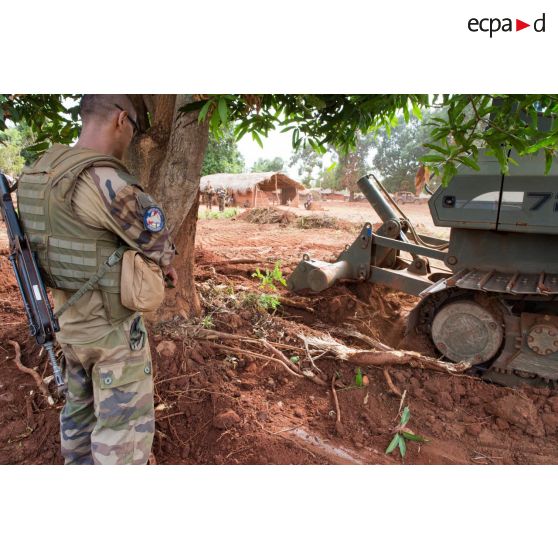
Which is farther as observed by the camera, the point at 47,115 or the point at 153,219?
the point at 47,115

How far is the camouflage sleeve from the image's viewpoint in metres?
1.98

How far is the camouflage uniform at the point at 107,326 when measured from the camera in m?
2.00

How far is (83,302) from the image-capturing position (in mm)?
2127

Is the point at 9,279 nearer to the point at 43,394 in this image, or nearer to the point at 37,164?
the point at 43,394

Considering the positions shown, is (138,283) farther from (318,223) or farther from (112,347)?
(318,223)

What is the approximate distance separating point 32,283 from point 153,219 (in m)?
0.65

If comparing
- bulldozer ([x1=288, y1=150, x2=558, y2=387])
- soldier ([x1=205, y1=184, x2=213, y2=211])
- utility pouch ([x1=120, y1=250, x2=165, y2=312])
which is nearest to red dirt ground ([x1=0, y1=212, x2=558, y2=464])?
bulldozer ([x1=288, y1=150, x2=558, y2=387])

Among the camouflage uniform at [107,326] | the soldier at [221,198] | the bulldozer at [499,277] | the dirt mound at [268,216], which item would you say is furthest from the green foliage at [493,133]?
the soldier at [221,198]

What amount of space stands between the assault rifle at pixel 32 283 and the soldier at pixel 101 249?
0.05m

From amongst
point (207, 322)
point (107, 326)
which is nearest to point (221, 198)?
point (207, 322)

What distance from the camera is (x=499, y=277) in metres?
3.74

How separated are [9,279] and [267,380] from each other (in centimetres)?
413

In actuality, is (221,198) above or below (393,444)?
above

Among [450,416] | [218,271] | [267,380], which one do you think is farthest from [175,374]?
[218,271]
